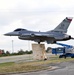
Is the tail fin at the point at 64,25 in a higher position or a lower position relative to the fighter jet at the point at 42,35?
higher

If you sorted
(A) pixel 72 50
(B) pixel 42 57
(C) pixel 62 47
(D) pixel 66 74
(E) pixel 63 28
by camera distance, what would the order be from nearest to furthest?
(D) pixel 66 74 < (B) pixel 42 57 < (E) pixel 63 28 < (A) pixel 72 50 < (C) pixel 62 47

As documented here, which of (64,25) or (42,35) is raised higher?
(64,25)

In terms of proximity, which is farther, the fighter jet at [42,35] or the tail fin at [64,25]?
the tail fin at [64,25]

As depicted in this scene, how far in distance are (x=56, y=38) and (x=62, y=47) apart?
10095 mm

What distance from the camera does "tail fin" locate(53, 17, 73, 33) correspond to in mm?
44719

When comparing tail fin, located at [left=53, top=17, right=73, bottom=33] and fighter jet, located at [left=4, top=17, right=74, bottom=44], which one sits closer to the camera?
fighter jet, located at [left=4, top=17, right=74, bottom=44]

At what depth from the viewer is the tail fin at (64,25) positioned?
147 feet

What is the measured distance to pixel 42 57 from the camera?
4194 cm

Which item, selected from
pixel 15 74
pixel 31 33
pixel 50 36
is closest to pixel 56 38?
pixel 50 36

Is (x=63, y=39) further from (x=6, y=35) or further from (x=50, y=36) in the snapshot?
(x=6, y=35)

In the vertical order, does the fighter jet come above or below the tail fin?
below

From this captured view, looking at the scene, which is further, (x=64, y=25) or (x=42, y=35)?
(x=64, y=25)

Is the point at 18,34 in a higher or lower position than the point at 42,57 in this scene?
higher

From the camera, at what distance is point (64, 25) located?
4512 cm
